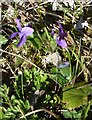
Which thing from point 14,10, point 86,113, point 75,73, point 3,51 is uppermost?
point 14,10

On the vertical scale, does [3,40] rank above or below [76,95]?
above

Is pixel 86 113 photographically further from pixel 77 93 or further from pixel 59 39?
pixel 59 39

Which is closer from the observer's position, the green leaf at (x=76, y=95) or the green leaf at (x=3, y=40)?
the green leaf at (x=76, y=95)

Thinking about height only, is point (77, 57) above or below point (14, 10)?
below

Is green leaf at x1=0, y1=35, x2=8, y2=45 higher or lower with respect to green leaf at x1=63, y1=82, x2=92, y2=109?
higher

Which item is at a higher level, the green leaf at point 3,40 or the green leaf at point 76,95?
the green leaf at point 3,40

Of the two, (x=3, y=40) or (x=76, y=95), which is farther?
(x=3, y=40)

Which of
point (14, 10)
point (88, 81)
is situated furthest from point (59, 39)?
point (14, 10)

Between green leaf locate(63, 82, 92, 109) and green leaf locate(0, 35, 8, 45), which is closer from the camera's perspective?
green leaf locate(63, 82, 92, 109)
